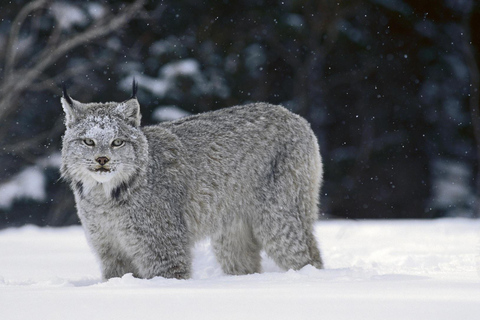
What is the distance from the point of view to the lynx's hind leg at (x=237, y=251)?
504cm

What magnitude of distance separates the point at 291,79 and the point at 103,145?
9.25m

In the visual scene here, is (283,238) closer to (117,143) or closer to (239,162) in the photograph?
(239,162)

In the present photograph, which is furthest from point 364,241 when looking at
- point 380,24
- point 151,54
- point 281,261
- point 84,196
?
point 380,24

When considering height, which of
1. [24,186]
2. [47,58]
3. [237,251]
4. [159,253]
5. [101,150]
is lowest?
[24,186]

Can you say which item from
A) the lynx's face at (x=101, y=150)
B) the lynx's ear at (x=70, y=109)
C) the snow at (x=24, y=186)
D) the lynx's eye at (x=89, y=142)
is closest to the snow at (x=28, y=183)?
the snow at (x=24, y=186)

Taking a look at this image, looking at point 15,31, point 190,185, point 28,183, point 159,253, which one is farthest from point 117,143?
point 15,31

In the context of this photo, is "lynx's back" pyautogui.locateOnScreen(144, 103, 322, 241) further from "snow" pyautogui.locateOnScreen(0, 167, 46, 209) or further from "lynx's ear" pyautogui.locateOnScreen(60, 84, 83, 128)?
"snow" pyautogui.locateOnScreen(0, 167, 46, 209)

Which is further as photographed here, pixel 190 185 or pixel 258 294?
pixel 190 185

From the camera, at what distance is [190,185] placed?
4.73 m

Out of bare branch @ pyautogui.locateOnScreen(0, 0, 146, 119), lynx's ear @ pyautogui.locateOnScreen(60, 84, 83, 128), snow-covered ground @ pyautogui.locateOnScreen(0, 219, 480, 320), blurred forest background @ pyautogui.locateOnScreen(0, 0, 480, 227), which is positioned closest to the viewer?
snow-covered ground @ pyautogui.locateOnScreen(0, 219, 480, 320)

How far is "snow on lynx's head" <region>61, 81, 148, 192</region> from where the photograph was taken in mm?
4266

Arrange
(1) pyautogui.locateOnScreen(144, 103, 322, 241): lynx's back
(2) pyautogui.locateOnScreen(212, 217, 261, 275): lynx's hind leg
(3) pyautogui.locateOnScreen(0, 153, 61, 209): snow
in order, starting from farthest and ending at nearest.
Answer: (3) pyautogui.locateOnScreen(0, 153, 61, 209): snow
(2) pyautogui.locateOnScreen(212, 217, 261, 275): lynx's hind leg
(1) pyautogui.locateOnScreen(144, 103, 322, 241): lynx's back

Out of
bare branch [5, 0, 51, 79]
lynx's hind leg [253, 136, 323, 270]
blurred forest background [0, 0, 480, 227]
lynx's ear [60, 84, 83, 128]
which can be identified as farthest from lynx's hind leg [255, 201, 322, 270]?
bare branch [5, 0, 51, 79]

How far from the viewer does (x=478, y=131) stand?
538 inches
